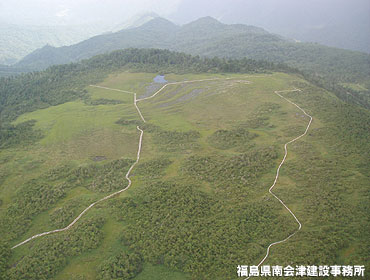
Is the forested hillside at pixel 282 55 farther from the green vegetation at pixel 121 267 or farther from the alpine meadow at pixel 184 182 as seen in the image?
the green vegetation at pixel 121 267

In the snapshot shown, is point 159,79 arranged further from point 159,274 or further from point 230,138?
point 159,274

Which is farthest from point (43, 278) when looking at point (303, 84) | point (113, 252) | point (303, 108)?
point (303, 84)

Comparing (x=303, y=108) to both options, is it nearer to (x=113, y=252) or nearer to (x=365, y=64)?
(x=113, y=252)

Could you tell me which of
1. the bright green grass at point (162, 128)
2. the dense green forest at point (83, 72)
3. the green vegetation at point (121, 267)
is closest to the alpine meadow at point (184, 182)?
the green vegetation at point (121, 267)

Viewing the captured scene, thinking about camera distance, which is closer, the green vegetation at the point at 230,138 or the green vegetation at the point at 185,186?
the green vegetation at the point at 185,186

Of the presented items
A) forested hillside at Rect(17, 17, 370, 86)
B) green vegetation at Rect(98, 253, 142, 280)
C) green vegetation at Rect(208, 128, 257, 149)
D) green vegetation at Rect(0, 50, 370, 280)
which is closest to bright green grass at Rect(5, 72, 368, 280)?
green vegetation at Rect(0, 50, 370, 280)

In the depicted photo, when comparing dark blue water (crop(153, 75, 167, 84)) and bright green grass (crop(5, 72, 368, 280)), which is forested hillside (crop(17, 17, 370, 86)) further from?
dark blue water (crop(153, 75, 167, 84))

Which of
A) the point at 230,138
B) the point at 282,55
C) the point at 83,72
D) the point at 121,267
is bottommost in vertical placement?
the point at 121,267

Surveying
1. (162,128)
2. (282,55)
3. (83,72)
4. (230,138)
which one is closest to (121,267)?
(230,138)
